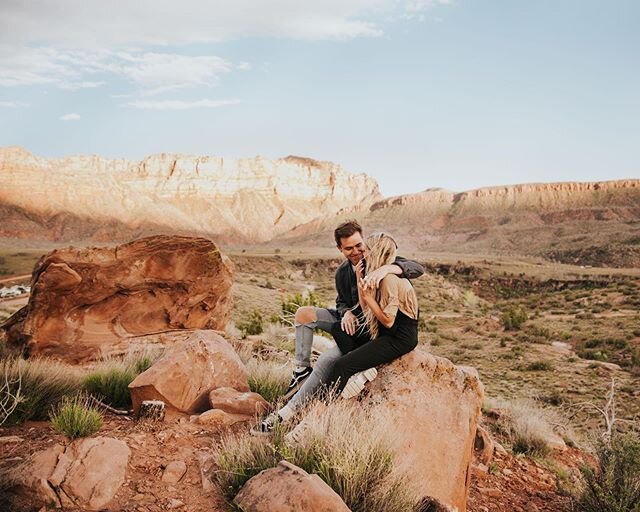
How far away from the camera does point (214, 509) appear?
321 centimetres

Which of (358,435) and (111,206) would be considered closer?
(358,435)

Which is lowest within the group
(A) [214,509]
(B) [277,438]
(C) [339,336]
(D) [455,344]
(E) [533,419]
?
(D) [455,344]

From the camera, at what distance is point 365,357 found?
166 inches

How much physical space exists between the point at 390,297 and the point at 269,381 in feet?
→ 7.72

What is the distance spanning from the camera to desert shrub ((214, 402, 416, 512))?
10.5 ft

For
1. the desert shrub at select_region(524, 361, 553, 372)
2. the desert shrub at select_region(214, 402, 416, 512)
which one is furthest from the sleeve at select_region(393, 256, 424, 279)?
the desert shrub at select_region(524, 361, 553, 372)

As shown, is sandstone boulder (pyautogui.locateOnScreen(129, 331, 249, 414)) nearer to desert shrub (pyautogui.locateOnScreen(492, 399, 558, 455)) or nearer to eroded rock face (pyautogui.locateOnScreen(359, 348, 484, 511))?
eroded rock face (pyautogui.locateOnScreen(359, 348, 484, 511))

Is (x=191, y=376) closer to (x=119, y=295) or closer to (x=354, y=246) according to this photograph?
(x=354, y=246)

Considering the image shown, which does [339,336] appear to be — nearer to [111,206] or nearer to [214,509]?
[214,509]

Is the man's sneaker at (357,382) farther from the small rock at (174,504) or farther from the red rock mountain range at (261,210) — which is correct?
the red rock mountain range at (261,210)

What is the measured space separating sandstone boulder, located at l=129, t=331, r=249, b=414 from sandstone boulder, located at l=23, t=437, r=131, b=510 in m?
1.27

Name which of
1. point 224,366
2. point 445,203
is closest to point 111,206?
point 445,203

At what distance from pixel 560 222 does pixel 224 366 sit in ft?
315

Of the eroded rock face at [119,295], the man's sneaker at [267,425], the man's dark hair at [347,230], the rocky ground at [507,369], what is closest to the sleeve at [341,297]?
the man's dark hair at [347,230]
